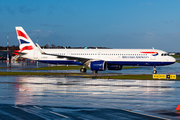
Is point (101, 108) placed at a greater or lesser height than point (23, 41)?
lesser

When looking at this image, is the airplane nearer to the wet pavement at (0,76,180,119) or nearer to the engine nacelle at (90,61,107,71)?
the engine nacelle at (90,61,107,71)

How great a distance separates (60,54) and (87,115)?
125 ft

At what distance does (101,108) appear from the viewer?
15.4 metres

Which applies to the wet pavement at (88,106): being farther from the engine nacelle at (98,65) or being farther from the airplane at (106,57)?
the airplane at (106,57)

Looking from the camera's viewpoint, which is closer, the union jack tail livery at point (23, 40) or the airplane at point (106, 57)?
the airplane at point (106, 57)

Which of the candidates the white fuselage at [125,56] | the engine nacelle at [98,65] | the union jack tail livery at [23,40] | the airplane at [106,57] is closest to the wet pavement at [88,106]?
the engine nacelle at [98,65]

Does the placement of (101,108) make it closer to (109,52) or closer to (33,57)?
(109,52)

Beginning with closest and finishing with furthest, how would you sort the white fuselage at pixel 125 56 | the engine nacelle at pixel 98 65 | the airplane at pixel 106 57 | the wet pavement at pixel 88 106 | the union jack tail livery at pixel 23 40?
the wet pavement at pixel 88 106 < the engine nacelle at pixel 98 65 < the airplane at pixel 106 57 < the white fuselage at pixel 125 56 < the union jack tail livery at pixel 23 40

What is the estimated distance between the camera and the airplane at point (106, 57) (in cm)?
4800

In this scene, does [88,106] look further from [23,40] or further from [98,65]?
[23,40]

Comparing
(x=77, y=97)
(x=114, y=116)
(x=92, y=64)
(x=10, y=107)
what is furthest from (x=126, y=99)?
(x=92, y=64)

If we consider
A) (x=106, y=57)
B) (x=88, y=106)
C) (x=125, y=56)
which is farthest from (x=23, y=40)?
(x=88, y=106)

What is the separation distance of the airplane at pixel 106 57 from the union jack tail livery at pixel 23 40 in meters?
1.47

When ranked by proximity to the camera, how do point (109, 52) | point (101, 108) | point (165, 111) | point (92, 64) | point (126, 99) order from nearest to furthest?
point (165, 111)
point (101, 108)
point (126, 99)
point (92, 64)
point (109, 52)
